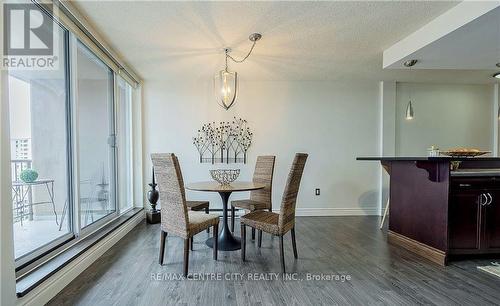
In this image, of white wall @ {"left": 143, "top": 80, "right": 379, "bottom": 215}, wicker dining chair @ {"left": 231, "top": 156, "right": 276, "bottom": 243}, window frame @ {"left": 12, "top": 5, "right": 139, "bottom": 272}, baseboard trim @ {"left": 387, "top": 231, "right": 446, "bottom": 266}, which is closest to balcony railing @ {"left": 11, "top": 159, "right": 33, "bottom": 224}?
window frame @ {"left": 12, "top": 5, "right": 139, "bottom": 272}

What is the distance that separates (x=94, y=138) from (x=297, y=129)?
10.0 ft

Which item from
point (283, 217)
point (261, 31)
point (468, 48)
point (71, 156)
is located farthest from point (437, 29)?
point (71, 156)

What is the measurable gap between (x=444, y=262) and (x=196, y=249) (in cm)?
247

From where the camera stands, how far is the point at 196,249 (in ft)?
9.45

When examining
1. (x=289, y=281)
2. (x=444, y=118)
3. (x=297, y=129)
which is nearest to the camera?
(x=289, y=281)

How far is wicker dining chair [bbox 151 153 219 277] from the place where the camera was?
2.21 metres

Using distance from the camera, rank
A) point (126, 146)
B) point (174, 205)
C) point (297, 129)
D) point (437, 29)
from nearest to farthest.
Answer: point (174, 205)
point (437, 29)
point (126, 146)
point (297, 129)

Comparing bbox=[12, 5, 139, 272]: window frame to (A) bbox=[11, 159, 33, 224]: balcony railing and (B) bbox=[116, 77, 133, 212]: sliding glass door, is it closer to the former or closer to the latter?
(A) bbox=[11, 159, 33, 224]: balcony railing

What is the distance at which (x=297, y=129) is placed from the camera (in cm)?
455

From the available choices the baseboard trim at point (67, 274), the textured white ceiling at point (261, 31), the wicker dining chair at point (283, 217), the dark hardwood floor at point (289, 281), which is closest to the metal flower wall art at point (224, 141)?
the textured white ceiling at point (261, 31)

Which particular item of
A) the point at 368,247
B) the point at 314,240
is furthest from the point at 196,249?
the point at 368,247

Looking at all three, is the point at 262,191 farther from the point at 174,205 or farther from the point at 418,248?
the point at 418,248

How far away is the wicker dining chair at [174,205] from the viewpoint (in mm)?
2205

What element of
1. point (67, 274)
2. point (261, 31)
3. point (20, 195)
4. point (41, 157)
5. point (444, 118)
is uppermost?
point (261, 31)
